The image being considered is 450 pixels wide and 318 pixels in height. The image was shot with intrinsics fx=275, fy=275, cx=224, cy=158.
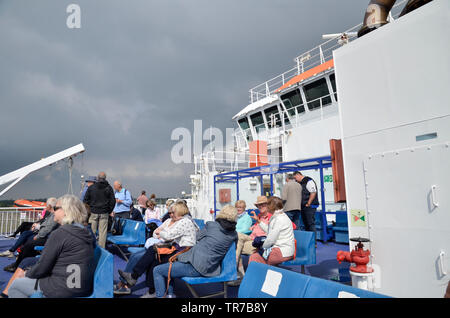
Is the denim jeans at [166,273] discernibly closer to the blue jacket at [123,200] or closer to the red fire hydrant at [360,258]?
the red fire hydrant at [360,258]

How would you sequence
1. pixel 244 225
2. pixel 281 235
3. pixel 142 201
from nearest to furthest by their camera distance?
Result: pixel 281 235, pixel 244 225, pixel 142 201

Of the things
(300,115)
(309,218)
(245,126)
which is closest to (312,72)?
(300,115)

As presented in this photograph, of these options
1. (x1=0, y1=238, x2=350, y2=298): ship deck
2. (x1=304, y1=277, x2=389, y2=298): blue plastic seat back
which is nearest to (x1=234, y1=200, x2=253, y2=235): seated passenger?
(x1=0, y1=238, x2=350, y2=298): ship deck

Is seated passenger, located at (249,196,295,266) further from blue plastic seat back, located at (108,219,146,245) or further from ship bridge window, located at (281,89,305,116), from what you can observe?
ship bridge window, located at (281,89,305,116)

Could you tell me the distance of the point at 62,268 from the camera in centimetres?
230

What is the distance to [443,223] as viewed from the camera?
2.21 meters

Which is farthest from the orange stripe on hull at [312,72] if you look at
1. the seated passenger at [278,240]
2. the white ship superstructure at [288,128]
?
the seated passenger at [278,240]

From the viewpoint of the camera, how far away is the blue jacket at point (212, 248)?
10.3 ft

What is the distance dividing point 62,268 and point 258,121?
1425cm

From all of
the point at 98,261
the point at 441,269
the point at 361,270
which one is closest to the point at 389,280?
the point at 361,270

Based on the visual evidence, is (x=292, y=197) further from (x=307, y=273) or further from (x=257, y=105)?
(x=257, y=105)

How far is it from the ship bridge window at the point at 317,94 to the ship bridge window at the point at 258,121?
139 inches

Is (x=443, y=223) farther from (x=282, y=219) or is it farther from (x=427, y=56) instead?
(x=282, y=219)

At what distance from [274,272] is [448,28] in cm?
237
